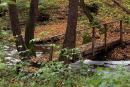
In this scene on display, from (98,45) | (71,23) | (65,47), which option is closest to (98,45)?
(98,45)

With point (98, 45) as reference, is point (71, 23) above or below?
above

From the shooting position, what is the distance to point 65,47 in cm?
1443

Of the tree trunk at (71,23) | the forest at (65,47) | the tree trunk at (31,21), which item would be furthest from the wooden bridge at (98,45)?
the tree trunk at (31,21)

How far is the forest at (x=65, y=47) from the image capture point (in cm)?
849

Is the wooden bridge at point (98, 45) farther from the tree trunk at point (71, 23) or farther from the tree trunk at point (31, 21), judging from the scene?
the tree trunk at point (31, 21)

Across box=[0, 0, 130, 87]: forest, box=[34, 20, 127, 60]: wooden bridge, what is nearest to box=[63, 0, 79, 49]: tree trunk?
box=[0, 0, 130, 87]: forest

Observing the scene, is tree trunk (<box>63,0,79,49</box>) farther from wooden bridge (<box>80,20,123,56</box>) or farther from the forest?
wooden bridge (<box>80,20,123,56</box>)

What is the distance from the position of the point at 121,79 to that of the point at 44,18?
2448cm

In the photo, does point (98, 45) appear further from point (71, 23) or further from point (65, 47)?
point (71, 23)

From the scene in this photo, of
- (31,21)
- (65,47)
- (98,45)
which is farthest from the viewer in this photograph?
(98,45)

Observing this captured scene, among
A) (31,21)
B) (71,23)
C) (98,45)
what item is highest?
(71,23)

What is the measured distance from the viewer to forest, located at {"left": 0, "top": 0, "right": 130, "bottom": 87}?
849cm

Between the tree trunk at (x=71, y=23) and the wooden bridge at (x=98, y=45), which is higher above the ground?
the tree trunk at (x=71, y=23)

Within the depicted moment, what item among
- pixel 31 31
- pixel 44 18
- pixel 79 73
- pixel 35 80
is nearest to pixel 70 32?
pixel 31 31
